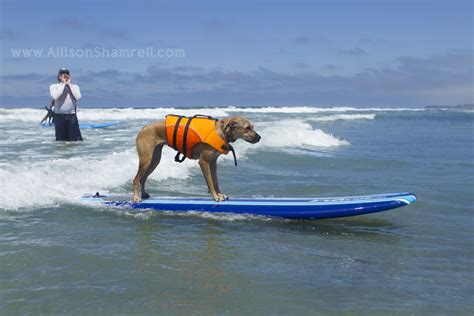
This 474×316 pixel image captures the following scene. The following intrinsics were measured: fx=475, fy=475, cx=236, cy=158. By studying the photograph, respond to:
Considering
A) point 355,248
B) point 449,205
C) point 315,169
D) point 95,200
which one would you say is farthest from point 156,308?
point 315,169

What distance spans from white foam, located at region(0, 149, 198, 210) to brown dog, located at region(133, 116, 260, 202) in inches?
50.3

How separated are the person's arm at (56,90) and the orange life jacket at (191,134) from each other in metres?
6.27

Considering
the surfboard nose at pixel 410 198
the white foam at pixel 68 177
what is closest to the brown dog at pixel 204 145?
the white foam at pixel 68 177

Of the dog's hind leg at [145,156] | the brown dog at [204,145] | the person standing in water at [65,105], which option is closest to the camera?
the brown dog at [204,145]

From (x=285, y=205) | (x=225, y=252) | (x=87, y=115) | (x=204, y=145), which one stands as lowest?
(x=225, y=252)

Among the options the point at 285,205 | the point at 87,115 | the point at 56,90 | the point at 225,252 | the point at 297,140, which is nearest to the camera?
the point at 225,252

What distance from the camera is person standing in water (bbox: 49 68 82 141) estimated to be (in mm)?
11547

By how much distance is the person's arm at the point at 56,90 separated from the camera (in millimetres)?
11562

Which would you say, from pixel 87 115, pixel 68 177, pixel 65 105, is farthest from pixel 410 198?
pixel 87 115

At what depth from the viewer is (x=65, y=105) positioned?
12.5 metres

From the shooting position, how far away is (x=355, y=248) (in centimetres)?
510

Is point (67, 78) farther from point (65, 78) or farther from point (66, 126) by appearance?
point (66, 126)

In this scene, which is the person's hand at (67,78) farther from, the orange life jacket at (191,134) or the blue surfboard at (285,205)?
the orange life jacket at (191,134)

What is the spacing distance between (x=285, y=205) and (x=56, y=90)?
25.5ft
